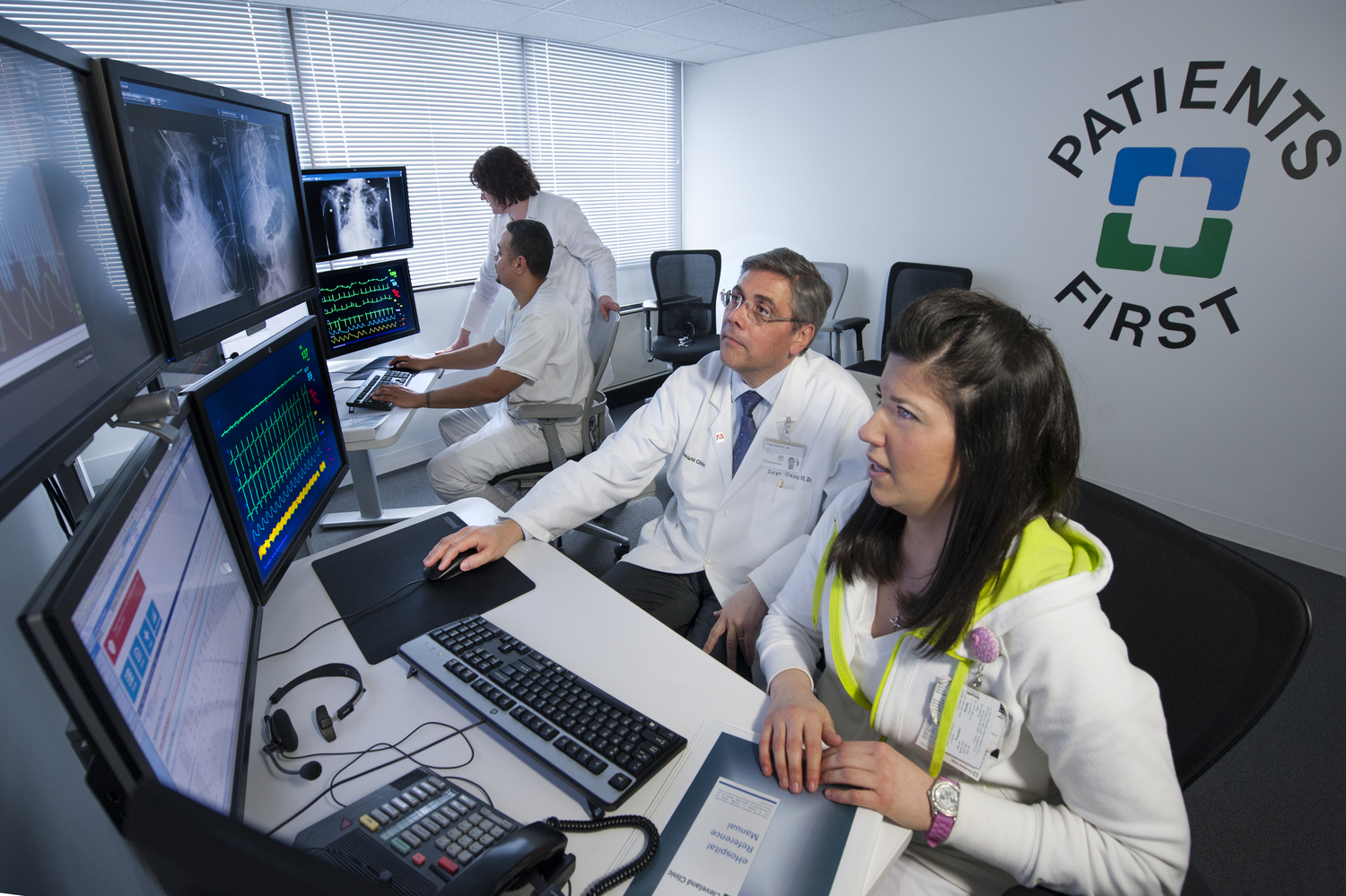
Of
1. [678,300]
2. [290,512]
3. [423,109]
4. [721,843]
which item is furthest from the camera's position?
[678,300]

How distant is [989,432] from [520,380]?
6.63 ft

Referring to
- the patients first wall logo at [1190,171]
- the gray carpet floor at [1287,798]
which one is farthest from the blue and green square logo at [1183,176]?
the gray carpet floor at [1287,798]

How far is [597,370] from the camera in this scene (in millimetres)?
2650

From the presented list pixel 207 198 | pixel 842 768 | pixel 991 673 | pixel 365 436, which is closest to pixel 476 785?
pixel 842 768

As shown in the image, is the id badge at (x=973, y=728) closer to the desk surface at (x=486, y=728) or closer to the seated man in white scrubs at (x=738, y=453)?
the desk surface at (x=486, y=728)

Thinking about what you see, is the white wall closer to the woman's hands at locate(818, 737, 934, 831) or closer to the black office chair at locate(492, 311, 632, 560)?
the black office chair at locate(492, 311, 632, 560)

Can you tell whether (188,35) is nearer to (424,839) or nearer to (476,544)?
(476,544)

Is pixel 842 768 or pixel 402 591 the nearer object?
pixel 842 768

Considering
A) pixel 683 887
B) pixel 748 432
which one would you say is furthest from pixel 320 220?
pixel 683 887

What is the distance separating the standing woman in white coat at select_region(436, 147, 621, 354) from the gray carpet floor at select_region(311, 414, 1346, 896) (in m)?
2.72

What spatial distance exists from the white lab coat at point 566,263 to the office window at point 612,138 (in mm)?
998

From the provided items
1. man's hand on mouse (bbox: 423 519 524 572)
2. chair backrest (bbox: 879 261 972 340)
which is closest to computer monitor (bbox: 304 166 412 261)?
man's hand on mouse (bbox: 423 519 524 572)

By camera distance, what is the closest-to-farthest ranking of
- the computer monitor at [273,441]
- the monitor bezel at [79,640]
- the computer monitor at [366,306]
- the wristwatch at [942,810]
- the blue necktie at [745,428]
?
the monitor bezel at [79,640]
the wristwatch at [942,810]
the computer monitor at [273,441]
the blue necktie at [745,428]
the computer monitor at [366,306]

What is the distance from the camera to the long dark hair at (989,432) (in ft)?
2.89
